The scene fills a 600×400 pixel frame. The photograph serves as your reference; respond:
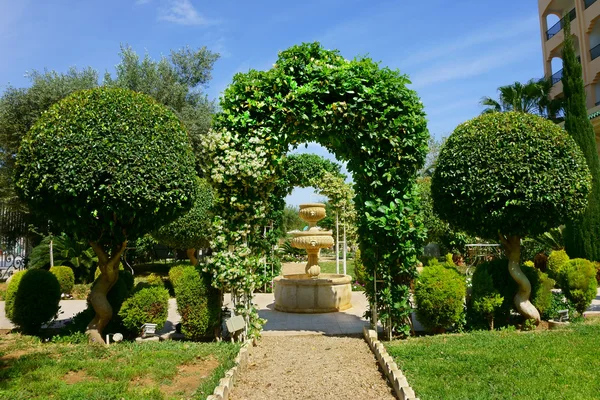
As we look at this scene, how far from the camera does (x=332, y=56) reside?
664 centimetres

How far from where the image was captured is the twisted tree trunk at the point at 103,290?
652 centimetres

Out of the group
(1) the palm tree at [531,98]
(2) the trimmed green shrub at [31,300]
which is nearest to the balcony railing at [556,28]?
(1) the palm tree at [531,98]

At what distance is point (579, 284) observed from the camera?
296 inches

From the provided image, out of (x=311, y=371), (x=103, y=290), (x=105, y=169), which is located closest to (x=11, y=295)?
(x=103, y=290)

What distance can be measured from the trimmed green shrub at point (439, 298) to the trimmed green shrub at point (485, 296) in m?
0.28

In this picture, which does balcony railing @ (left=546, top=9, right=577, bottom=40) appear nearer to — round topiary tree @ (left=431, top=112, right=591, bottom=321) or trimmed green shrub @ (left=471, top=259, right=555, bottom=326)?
round topiary tree @ (left=431, top=112, right=591, bottom=321)

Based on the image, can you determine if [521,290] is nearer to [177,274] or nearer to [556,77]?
[177,274]

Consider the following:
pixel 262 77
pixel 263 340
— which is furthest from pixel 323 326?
pixel 262 77

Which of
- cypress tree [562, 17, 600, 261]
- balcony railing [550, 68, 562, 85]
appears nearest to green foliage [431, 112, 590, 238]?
cypress tree [562, 17, 600, 261]

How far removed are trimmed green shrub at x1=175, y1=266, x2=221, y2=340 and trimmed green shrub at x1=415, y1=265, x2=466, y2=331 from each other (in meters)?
3.22

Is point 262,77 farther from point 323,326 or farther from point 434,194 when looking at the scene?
point 323,326

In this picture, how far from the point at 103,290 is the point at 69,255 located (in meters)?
8.42

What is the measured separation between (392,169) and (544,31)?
2746 cm

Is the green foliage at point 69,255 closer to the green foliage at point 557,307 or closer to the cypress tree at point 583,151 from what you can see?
the green foliage at point 557,307
